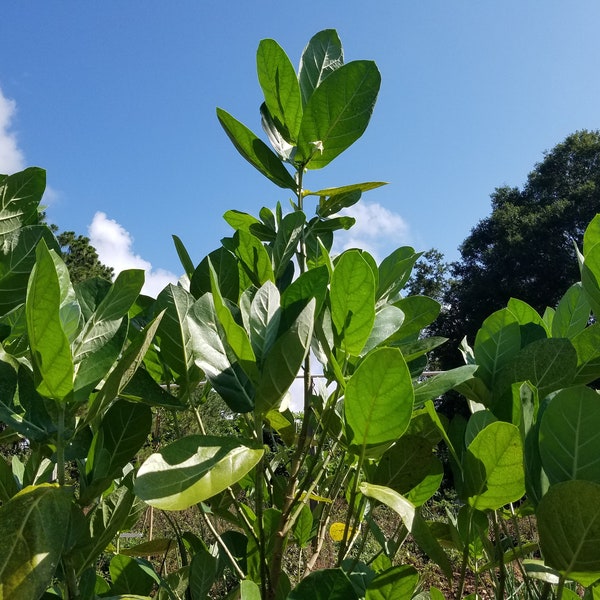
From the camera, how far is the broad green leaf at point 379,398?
541mm

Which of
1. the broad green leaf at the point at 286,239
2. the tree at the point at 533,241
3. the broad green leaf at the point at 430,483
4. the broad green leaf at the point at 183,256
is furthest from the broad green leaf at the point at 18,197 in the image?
the tree at the point at 533,241

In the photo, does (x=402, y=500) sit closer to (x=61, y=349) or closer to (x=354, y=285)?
(x=354, y=285)

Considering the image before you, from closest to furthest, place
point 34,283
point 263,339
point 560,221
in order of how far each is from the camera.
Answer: point 34,283
point 263,339
point 560,221

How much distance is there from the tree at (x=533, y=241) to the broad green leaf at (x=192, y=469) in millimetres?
20719

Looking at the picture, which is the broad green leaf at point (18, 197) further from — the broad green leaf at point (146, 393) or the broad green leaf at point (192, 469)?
the broad green leaf at point (192, 469)

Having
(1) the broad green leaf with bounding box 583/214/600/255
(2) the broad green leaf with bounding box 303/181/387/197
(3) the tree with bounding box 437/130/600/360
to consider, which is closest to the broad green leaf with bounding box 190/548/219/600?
(2) the broad green leaf with bounding box 303/181/387/197

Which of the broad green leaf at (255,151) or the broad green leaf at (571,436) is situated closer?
the broad green leaf at (571,436)

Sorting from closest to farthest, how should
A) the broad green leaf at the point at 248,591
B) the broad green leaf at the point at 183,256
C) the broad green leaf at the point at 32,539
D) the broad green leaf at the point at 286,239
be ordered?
the broad green leaf at the point at 32,539 → the broad green leaf at the point at 248,591 → the broad green leaf at the point at 286,239 → the broad green leaf at the point at 183,256

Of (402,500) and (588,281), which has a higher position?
(588,281)

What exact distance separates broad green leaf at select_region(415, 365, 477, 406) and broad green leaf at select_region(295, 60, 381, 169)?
14.2 inches

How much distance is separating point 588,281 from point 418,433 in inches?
12.0

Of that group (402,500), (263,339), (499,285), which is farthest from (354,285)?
(499,285)

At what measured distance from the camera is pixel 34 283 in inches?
20.6

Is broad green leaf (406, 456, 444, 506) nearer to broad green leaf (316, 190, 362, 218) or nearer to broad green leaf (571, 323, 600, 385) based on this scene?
broad green leaf (571, 323, 600, 385)
